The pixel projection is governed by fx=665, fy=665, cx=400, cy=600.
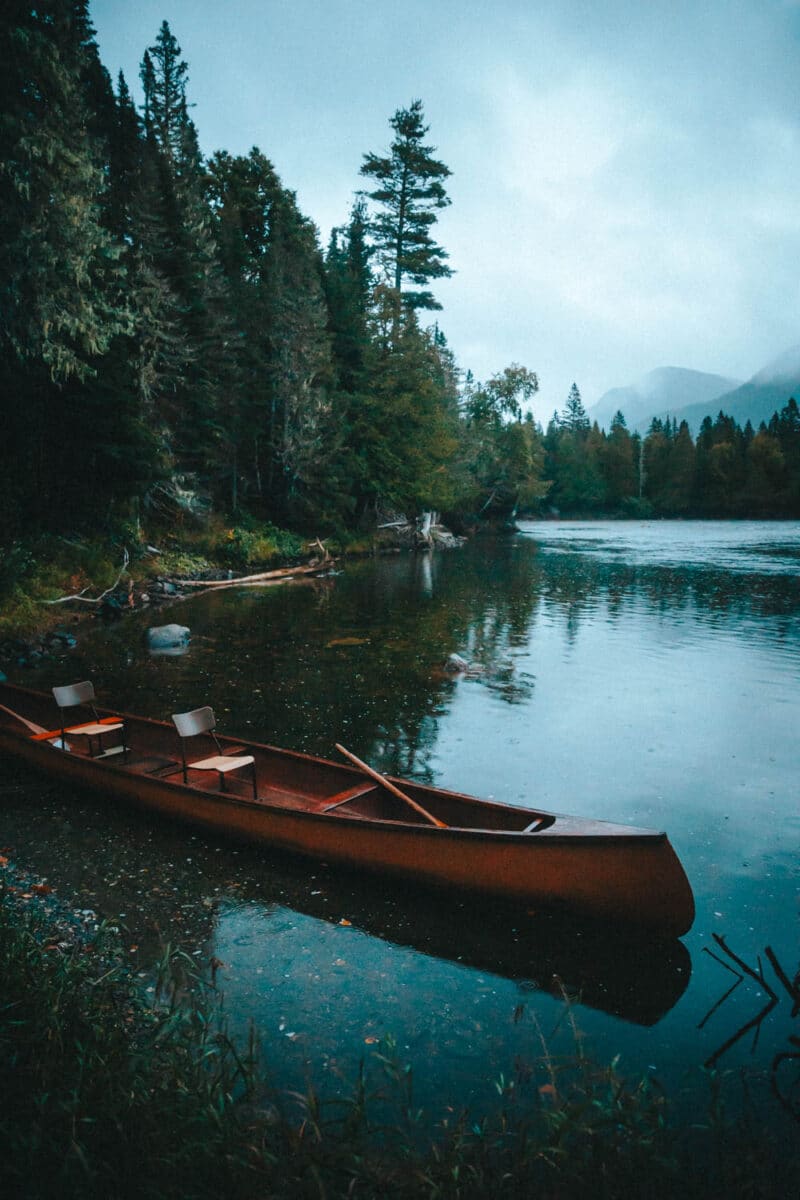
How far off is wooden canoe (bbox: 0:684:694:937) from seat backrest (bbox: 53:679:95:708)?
528mm

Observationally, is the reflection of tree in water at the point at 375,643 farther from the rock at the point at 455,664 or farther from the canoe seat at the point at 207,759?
the canoe seat at the point at 207,759

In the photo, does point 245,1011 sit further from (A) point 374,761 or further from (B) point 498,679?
(B) point 498,679

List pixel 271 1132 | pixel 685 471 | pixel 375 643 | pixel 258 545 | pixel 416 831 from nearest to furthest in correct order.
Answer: pixel 271 1132
pixel 416 831
pixel 375 643
pixel 258 545
pixel 685 471

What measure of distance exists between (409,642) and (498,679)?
4.27 metres

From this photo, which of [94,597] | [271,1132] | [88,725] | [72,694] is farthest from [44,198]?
[271,1132]

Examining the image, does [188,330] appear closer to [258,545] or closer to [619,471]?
[258,545]

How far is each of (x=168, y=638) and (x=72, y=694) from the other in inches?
360

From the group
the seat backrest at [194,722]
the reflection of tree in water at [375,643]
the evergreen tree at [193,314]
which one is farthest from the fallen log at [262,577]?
the seat backrest at [194,722]

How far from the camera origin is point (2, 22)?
13.4 m

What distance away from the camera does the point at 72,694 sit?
975cm

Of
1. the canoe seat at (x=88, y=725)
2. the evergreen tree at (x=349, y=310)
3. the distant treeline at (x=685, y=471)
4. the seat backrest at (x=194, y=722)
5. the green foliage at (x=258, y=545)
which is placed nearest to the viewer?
the seat backrest at (x=194, y=722)

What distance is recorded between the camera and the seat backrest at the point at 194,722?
27.3 ft

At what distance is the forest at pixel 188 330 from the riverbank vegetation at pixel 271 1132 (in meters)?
15.7

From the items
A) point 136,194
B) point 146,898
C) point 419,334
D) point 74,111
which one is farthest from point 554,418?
point 146,898
